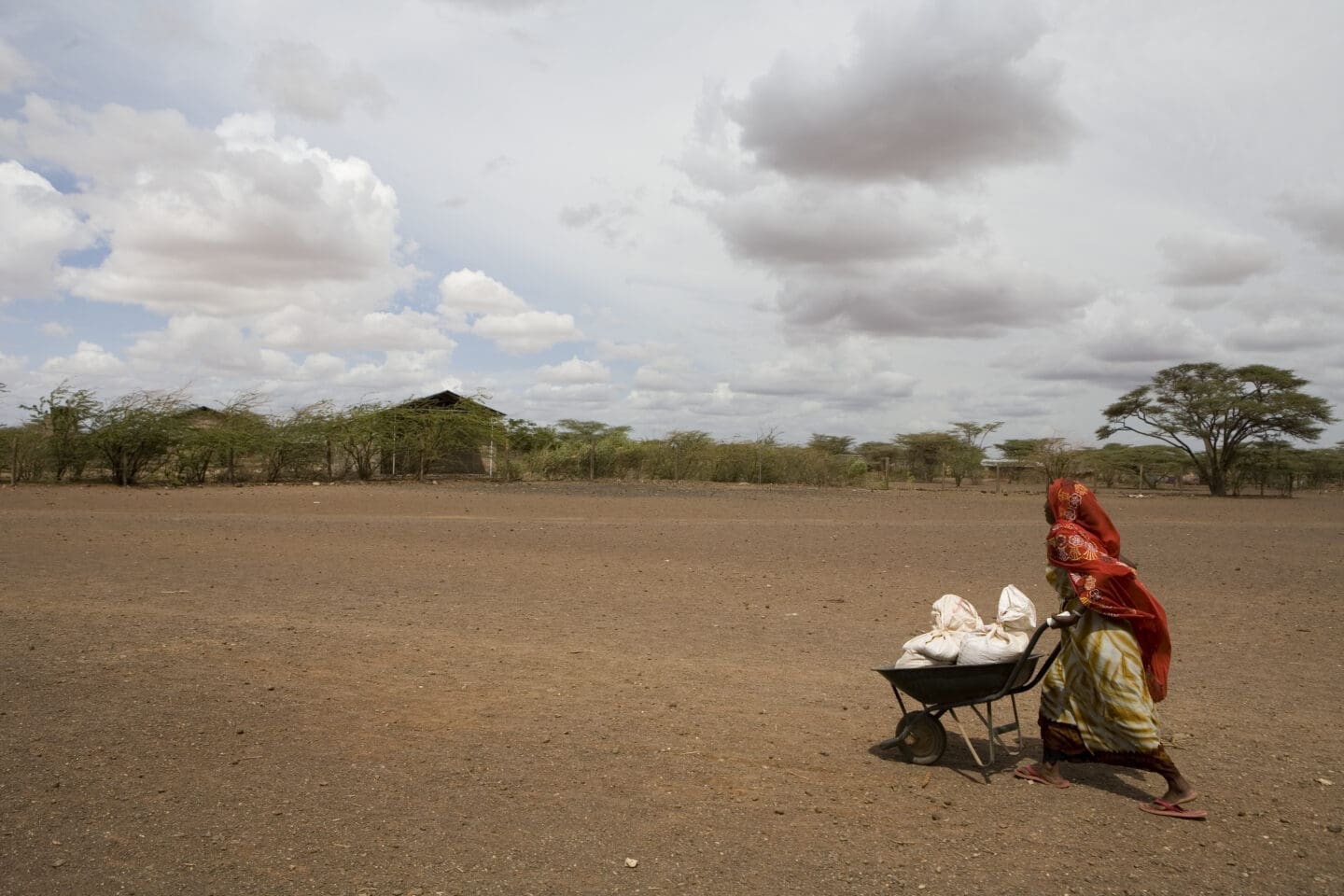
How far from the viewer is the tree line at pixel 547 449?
91.2 feet

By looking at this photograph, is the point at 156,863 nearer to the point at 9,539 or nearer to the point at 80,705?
the point at 80,705

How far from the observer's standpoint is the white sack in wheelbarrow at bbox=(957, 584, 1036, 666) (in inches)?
186

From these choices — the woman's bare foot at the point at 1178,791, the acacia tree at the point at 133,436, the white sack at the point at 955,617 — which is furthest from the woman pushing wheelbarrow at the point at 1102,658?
the acacia tree at the point at 133,436

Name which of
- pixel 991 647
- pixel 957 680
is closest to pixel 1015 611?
pixel 991 647

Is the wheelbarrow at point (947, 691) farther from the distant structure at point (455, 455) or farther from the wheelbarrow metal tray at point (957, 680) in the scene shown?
the distant structure at point (455, 455)

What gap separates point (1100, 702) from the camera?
4.54m

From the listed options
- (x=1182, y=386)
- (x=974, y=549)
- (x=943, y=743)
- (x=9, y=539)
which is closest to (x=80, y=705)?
(x=943, y=743)

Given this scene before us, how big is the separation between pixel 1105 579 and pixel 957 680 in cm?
85

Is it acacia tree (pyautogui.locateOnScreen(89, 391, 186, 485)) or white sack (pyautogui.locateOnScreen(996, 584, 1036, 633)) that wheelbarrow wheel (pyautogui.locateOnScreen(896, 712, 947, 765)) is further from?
acacia tree (pyautogui.locateOnScreen(89, 391, 186, 485))

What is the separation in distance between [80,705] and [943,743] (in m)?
4.84

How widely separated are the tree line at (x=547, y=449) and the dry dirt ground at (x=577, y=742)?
18.3 meters

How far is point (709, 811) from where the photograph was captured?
424cm

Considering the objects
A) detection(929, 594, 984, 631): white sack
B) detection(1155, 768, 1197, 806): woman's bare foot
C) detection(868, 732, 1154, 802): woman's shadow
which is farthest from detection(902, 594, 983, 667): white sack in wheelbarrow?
detection(1155, 768, 1197, 806): woman's bare foot

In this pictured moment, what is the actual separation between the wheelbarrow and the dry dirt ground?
139 mm
